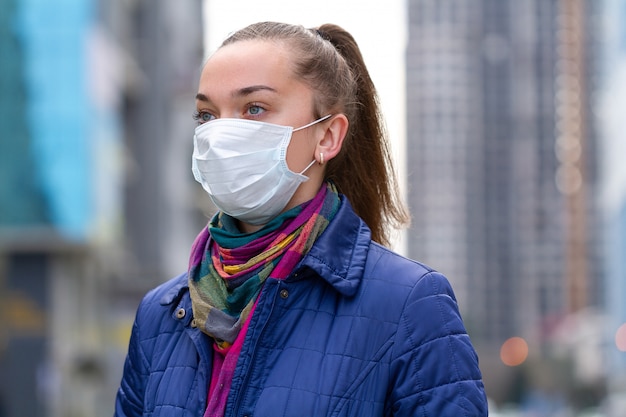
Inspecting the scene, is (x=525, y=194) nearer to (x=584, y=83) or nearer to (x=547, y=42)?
(x=547, y=42)

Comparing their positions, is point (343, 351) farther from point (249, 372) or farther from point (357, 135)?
point (357, 135)

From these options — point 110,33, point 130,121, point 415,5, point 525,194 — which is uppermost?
point 415,5

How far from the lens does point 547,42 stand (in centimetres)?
14475

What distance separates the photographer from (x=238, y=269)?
2703 mm

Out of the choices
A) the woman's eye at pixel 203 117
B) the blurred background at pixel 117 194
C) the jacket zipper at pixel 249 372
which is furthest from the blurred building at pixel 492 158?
the jacket zipper at pixel 249 372

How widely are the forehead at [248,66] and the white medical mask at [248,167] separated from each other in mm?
91

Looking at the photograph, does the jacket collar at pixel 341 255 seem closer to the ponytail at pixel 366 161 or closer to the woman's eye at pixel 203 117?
the ponytail at pixel 366 161

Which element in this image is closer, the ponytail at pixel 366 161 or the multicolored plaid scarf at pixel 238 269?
the multicolored plaid scarf at pixel 238 269

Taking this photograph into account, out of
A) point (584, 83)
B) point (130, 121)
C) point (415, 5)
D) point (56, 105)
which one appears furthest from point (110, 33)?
point (415, 5)

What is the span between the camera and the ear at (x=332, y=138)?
2.88 m

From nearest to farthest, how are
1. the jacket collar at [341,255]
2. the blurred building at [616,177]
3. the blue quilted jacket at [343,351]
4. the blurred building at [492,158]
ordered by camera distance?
1. the blue quilted jacket at [343,351]
2. the jacket collar at [341,255]
3. the blurred building at [616,177]
4. the blurred building at [492,158]

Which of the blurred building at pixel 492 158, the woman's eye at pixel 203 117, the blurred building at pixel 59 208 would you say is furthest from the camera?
the blurred building at pixel 492 158

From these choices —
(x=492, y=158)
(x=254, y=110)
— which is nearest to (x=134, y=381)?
(x=254, y=110)

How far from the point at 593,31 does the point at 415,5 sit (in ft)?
240
